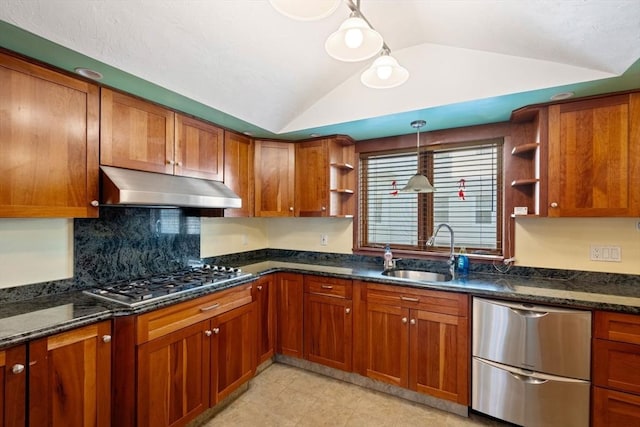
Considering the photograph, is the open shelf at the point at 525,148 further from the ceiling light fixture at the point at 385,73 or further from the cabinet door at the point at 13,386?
the cabinet door at the point at 13,386

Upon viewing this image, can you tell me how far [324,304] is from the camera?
8.72ft

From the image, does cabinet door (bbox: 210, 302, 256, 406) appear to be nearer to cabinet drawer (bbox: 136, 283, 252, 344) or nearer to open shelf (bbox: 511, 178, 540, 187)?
cabinet drawer (bbox: 136, 283, 252, 344)

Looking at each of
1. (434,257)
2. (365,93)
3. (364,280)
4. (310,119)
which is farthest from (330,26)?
(434,257)

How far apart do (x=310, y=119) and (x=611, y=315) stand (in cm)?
248

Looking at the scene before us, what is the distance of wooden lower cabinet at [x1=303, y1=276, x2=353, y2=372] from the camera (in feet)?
8.41

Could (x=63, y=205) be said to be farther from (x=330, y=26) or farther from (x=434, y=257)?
(x=434, y=257)

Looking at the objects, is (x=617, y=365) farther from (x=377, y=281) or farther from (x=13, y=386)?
(x=13, y=386)

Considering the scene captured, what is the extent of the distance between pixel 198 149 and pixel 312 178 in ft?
3.64

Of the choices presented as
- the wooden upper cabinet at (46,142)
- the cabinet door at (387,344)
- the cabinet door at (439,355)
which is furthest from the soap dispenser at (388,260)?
the wooden upper cabinet at (46,142)

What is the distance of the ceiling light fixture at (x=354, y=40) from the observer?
3.86 feet

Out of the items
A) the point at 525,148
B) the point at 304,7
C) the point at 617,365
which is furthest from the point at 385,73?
the point at 617,365

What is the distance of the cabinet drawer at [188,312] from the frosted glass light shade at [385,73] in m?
1.73

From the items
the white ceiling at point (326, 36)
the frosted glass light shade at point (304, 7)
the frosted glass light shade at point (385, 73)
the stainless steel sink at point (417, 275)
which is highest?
the white ceiling at point (326, 36)

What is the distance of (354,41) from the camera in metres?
1.20
